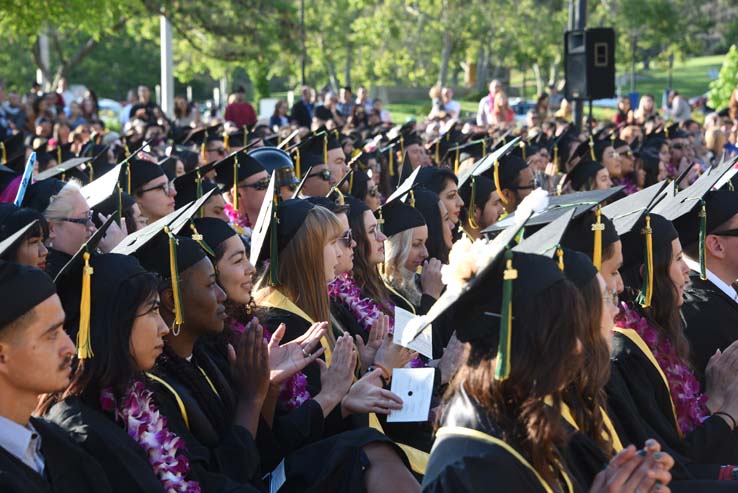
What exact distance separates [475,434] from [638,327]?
7.06 feet

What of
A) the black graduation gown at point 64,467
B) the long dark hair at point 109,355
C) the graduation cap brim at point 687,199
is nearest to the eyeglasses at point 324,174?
the graduation cap brim at point 687,199

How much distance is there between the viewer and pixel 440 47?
41594 millimetres

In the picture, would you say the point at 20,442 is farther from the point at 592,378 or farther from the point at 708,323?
the point at 708,323

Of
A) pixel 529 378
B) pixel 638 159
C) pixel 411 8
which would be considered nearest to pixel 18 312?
pixel 529 378

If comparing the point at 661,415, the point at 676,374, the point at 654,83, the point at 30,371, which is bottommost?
the point at 661,415

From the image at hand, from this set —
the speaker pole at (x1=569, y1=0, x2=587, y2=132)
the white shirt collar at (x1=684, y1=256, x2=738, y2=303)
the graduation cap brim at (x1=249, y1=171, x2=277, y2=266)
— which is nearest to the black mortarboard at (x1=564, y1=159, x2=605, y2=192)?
the speaker pole at (x1=569, y1=0, x2=587, y2=132)

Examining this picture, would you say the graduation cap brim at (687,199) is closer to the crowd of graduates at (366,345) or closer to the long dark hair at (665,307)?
the crowd of graduates at (366,345)

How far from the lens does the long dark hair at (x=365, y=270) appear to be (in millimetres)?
6055

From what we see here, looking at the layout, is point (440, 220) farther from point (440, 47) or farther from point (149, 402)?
point (440, 47)

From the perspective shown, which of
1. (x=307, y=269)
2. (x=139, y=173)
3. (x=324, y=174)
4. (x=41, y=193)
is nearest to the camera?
(x=307, y=269)

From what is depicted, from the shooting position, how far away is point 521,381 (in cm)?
290

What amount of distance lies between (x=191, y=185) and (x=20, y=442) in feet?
15.2

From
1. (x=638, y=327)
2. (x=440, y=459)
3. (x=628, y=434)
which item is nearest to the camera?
(x=440, y=459)

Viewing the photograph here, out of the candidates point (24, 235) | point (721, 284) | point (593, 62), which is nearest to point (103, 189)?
point (24, 235)
